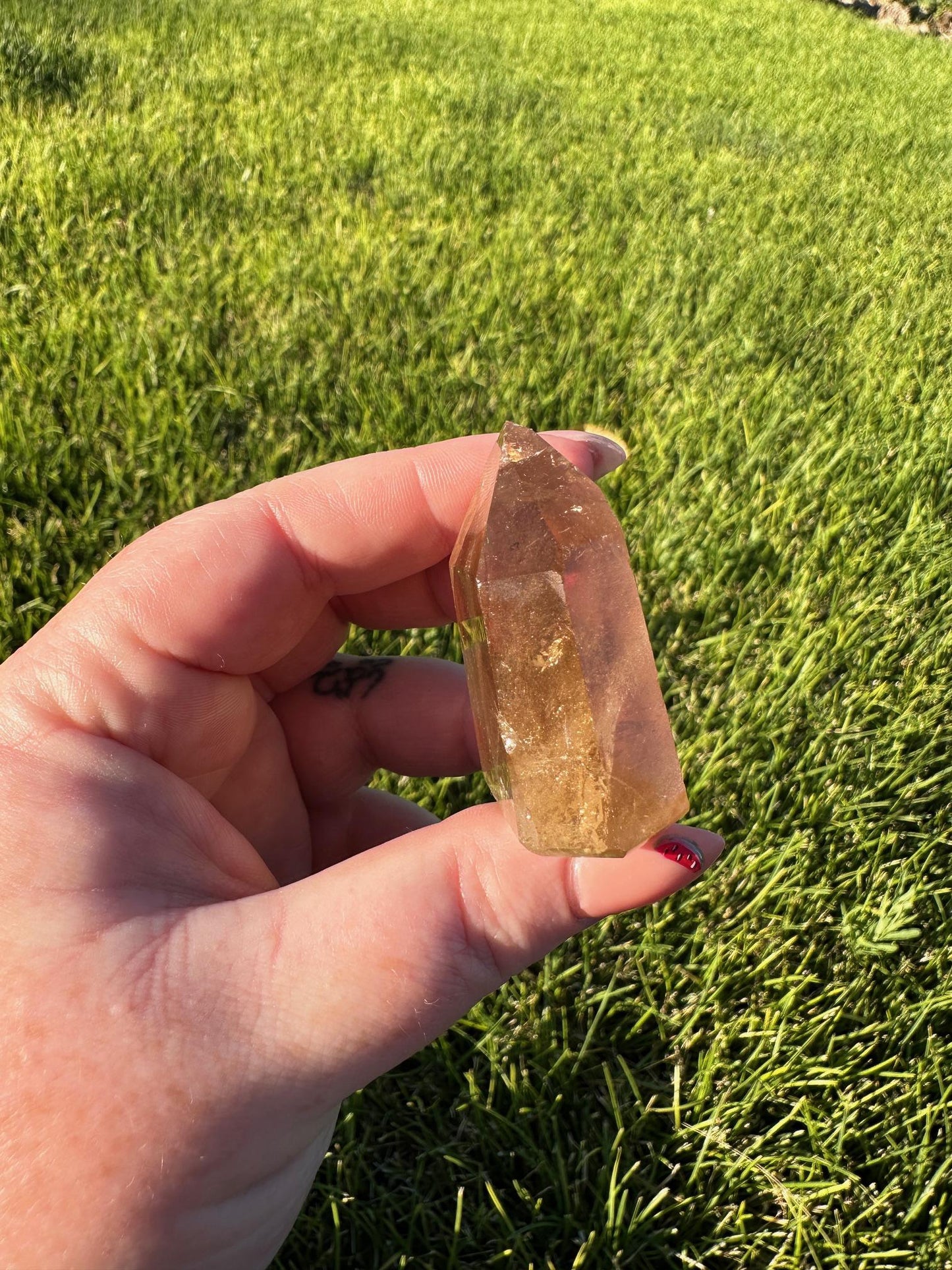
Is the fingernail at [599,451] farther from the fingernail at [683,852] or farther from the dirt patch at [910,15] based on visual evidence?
the dirt patch at [910,15]

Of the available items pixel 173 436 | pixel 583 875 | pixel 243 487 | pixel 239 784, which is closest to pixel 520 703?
pixel 583 875

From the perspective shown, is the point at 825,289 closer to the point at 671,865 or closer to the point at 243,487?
the point at 243,487

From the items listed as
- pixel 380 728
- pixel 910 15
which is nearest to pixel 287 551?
pixel 380 728

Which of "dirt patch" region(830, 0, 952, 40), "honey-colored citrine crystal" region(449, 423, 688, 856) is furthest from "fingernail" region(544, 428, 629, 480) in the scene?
"dirt patch" region(830, 0, 952, 40)

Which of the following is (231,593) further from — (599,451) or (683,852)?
(683,852)

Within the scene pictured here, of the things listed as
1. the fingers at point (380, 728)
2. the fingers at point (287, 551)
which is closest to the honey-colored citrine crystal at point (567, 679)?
the fingers at point (287, 551)

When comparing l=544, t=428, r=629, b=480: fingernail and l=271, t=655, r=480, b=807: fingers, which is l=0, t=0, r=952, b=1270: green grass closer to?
l=271, t=655, r=480, b=807: fingers
